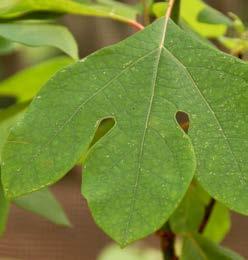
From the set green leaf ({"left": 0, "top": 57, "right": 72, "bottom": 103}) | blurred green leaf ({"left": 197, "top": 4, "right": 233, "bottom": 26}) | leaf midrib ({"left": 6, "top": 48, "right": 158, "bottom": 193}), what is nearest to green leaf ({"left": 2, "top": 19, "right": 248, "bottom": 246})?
Result: leaf midrib ({"left": 6, "top": 48, "right": 158, "bottom": 193})

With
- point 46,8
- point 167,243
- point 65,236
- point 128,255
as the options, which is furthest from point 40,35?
point 65,236

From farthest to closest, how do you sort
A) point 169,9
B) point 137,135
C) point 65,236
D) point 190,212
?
point 65,236 < point 190,212 < point 169,9 < point 137,135

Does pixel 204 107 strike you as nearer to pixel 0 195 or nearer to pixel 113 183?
pixel 113 183

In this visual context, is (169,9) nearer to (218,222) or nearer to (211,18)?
(211,18)

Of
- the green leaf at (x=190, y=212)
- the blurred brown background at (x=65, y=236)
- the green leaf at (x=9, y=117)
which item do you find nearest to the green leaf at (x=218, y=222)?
the green leaf at (x=190, y=212)

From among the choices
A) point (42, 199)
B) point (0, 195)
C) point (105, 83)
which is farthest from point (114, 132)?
point (42, 199)

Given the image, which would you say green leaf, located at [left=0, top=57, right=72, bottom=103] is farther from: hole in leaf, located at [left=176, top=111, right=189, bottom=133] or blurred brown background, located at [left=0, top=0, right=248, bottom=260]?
blurred brown background, located at [left=0, top=0, right=248, bottom=260]
